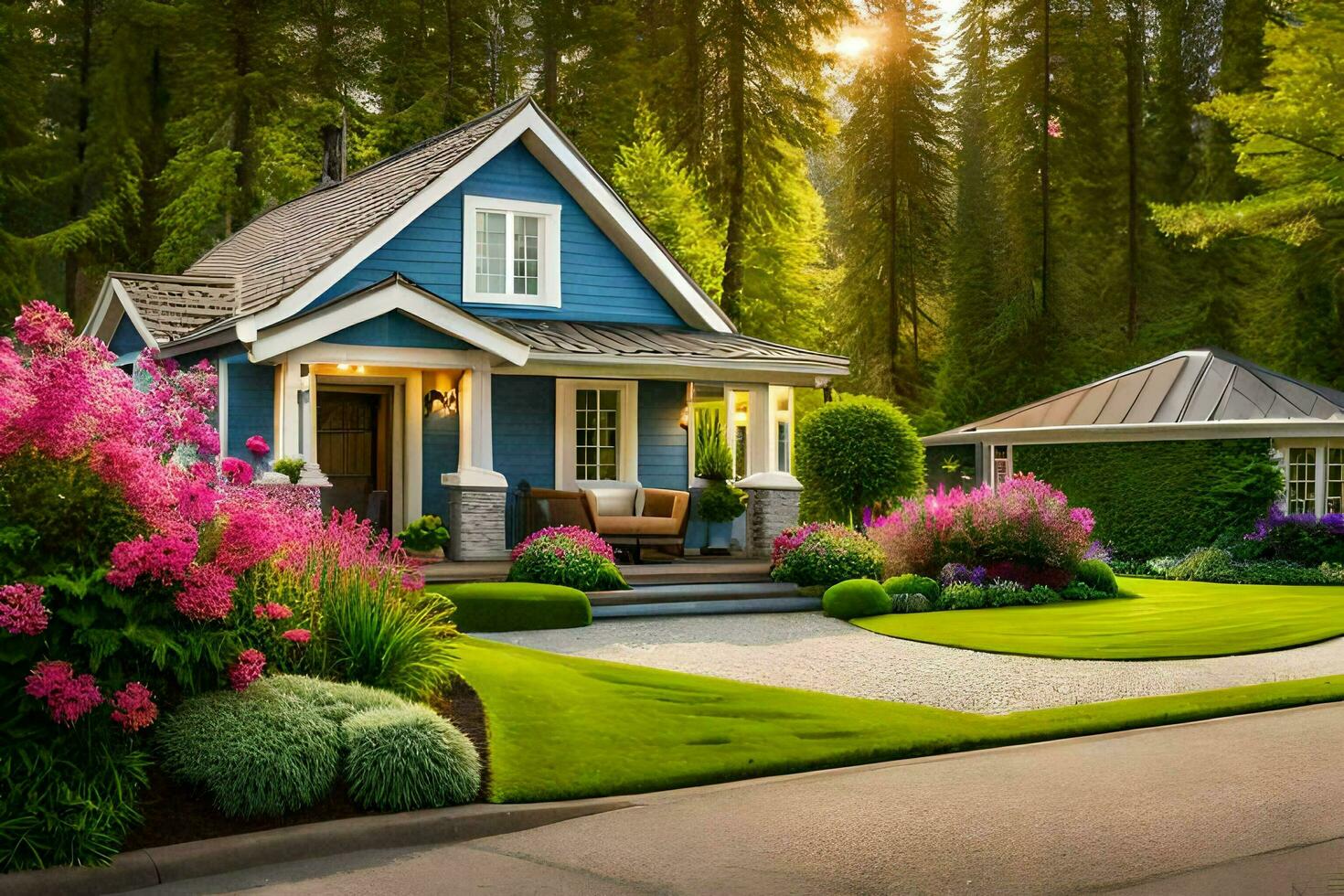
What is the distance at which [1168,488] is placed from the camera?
2386 centimetres

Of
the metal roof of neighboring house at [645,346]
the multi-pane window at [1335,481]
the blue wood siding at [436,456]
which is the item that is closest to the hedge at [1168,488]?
the multi-pane window at [1335,481]

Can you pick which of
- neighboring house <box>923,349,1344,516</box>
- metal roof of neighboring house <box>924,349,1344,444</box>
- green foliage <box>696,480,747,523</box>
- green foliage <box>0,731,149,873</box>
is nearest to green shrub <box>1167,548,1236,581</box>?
neighboring house <box>923,349,1344,516</box>

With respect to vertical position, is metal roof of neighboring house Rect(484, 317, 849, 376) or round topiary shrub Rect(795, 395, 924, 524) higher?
metal roof of neighboring house Rect(484, 317, 849, 376)

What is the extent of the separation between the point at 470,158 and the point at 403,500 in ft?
16.0

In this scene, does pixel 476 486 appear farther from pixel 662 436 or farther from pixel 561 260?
pixel 561 260

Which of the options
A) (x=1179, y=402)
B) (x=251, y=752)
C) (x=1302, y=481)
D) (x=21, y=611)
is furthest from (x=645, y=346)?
Answer: (x=21, y=611)

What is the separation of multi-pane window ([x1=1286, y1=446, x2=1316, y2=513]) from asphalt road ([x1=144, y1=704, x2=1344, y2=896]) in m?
16.0

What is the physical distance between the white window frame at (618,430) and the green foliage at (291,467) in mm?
A: 4510

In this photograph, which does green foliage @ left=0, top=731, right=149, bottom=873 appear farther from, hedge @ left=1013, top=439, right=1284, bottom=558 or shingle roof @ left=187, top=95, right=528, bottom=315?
hedge @ left=1013, top=439, right=1284, bottom=558

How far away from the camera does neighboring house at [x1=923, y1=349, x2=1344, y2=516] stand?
23.2 metres

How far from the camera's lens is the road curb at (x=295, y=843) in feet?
20.4

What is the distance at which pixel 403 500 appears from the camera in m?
19.3

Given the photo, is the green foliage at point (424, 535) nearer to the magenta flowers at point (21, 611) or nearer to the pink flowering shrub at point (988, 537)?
the pink flowering shrub at point (988, 537)

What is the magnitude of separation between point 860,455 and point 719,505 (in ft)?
8.98
